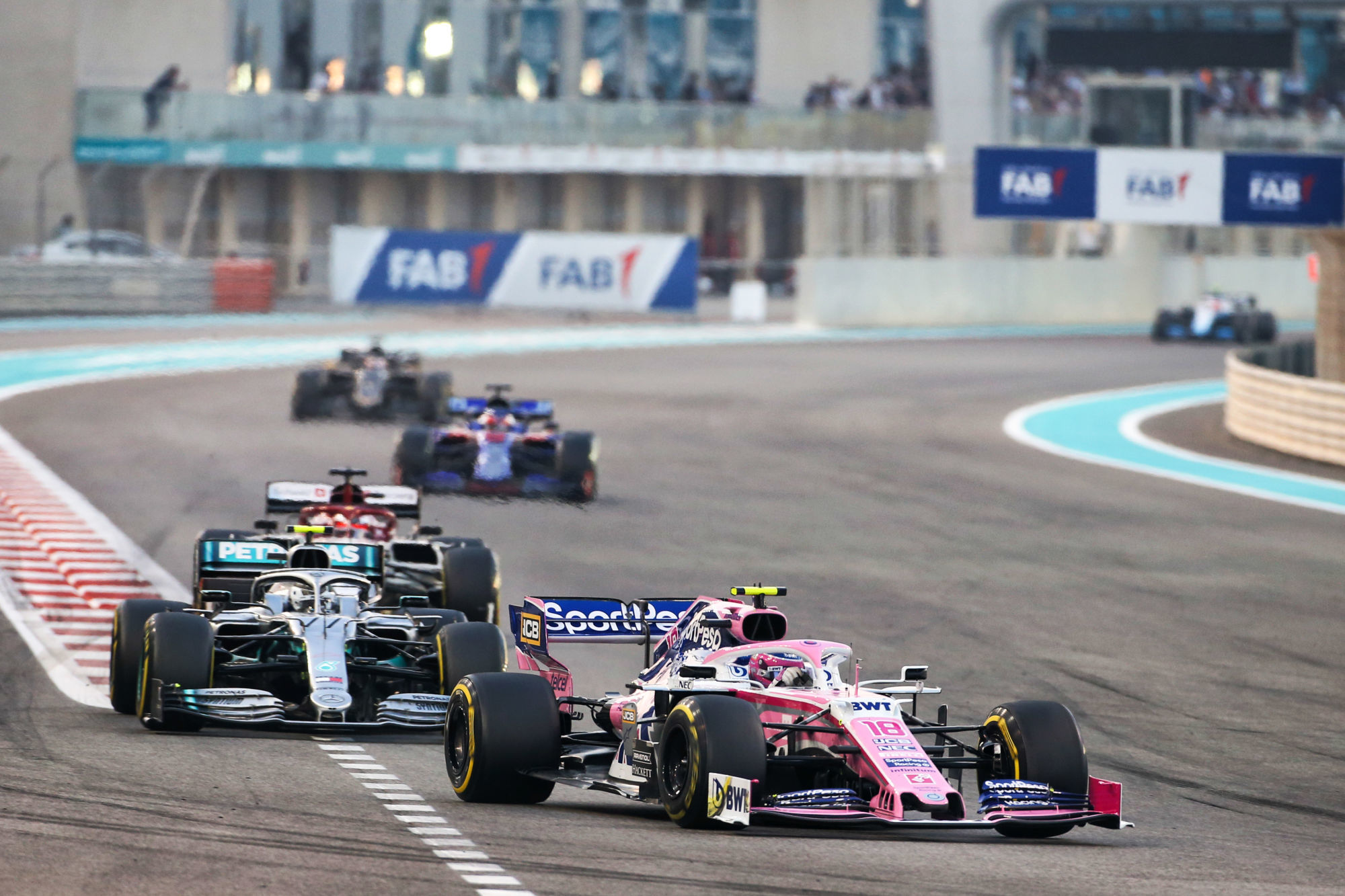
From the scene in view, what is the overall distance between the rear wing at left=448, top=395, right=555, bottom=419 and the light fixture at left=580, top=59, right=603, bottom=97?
40668 millimetres

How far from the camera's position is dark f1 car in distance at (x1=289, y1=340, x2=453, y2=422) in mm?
28406

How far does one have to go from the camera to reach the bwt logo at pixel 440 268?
50281 millimetres

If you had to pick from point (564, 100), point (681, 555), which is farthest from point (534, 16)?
point (681, 555)

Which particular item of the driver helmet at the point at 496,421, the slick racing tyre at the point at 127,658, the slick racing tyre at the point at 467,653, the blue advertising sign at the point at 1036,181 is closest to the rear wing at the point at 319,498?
the slick racing tyre at the point at 127,658

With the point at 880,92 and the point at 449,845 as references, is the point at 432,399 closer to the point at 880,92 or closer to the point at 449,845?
the point at 449,845

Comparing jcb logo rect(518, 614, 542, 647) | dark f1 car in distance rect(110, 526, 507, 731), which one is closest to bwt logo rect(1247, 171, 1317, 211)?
dark f1 car in distance rect(110, 526, 507, 731)

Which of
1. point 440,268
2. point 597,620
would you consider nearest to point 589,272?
point 440,268

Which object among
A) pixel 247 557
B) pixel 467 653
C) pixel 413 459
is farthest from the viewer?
pixel 413 459

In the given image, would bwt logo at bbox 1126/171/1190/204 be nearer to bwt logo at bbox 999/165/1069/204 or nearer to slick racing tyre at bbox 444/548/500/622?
bwt logo at bbox 999/165/1069/204

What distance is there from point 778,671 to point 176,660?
3480 mm

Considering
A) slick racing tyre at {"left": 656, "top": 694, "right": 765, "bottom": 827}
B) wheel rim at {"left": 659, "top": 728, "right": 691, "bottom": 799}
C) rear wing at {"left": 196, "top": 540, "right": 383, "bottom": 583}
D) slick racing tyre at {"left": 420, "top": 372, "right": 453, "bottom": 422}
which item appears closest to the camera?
slick racing tyre at {"left": 656, "top": 694, "right": 765, "bottom": 827}

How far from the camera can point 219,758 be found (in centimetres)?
1052

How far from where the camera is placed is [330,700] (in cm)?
1130

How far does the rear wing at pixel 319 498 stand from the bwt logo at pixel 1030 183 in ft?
92.3
